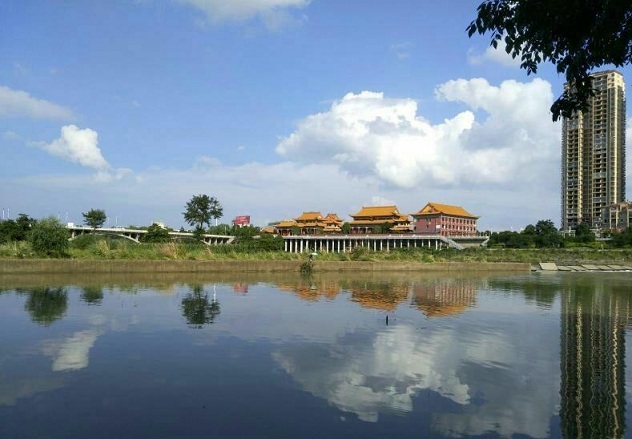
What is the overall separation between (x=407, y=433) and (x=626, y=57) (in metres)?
4.72

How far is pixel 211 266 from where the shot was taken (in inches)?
1168

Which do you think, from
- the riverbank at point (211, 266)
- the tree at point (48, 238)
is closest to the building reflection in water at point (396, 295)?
the riverbank at point (211, 266)

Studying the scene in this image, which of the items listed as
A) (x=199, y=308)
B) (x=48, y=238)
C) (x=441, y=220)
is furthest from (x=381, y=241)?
(x=199, y=308)

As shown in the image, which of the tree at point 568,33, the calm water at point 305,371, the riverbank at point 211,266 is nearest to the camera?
the tree at point 568,33

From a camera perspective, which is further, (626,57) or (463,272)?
(463,272)

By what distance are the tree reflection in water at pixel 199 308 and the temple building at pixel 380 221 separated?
8366cm

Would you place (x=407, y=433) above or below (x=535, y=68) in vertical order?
below

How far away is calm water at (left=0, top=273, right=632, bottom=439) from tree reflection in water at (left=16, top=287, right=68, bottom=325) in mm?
79

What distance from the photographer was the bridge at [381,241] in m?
85.1

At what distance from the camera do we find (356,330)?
11.7 meters

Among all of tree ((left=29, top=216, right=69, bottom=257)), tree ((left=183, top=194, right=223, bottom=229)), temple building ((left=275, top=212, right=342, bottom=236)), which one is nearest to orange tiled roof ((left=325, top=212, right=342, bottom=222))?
temple building ((left=275, top=212, right=342, bottom=236))

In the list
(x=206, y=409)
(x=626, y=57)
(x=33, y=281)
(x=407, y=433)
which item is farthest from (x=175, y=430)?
(x=33, y=281)

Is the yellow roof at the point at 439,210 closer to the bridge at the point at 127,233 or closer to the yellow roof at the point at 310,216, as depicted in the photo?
the yellow roof at the point at 310,216

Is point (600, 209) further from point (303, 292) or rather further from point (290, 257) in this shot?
point (303, 292)
